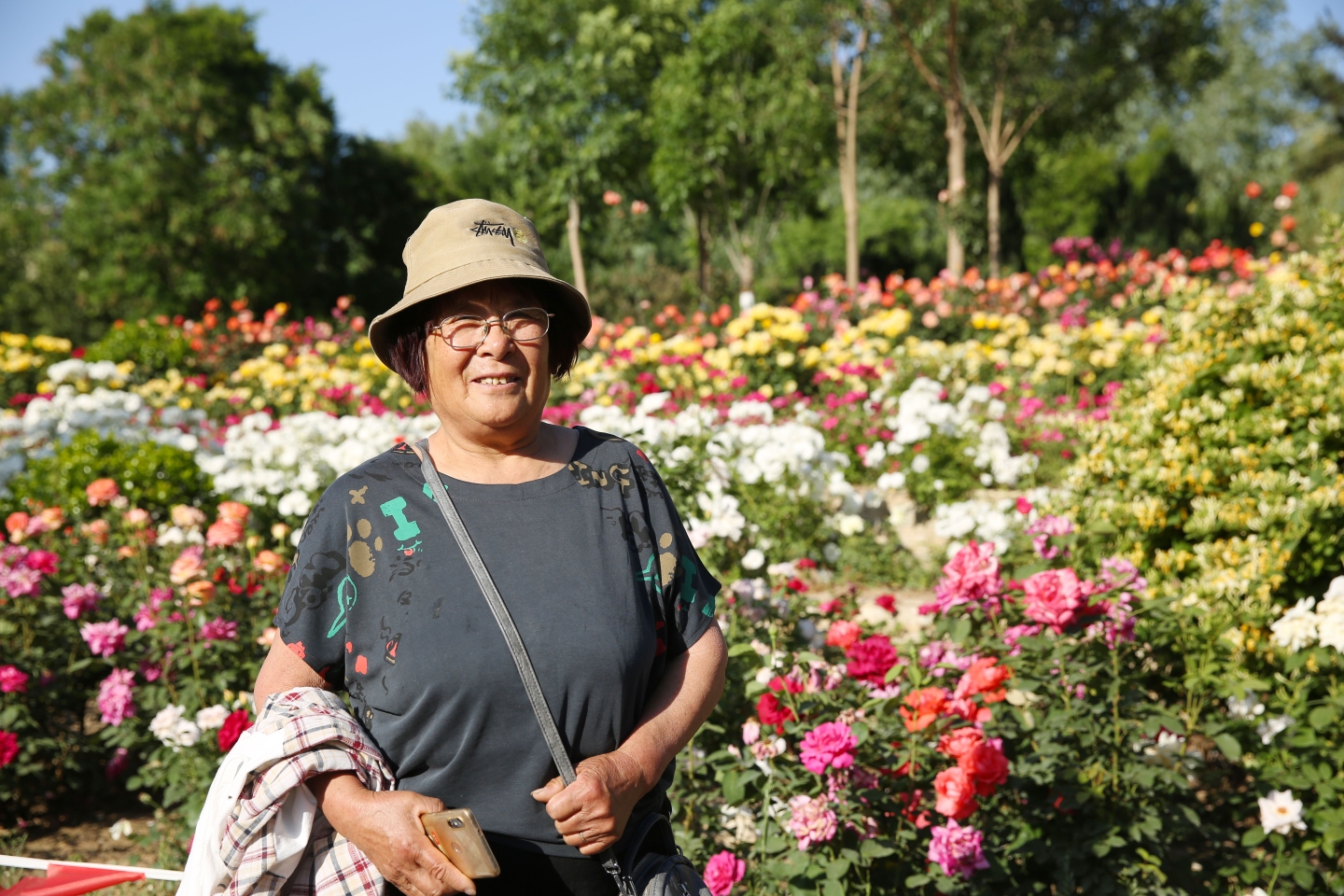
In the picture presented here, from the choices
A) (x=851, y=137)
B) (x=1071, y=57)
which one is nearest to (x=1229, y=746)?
(x=851, y=137)

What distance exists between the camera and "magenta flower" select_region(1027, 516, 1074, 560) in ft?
9.89

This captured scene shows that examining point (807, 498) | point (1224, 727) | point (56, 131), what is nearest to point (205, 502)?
point (807, 498)

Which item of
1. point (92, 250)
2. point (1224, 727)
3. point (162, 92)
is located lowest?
point (1224, 727)

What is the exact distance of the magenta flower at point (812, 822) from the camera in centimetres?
219

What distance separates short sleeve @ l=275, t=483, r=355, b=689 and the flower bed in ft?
1.47

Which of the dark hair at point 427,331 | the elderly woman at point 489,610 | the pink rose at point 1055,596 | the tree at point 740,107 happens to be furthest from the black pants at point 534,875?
the tree at point 740,107

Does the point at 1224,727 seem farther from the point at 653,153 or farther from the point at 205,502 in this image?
the point at 653,153

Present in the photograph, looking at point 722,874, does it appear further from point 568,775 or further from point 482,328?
point 482,328

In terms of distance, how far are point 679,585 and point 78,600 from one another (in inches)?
110

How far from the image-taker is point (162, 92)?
20719 millimetres

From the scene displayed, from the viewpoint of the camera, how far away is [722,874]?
2180 millimetres

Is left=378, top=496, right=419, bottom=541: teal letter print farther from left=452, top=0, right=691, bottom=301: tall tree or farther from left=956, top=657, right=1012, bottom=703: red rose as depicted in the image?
left=452, top=0, right=691, bottom=301: tall tree

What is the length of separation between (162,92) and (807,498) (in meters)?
21.0

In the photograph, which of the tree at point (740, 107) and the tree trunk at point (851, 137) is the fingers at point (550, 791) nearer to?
the tree trunk at point (851, 137)
